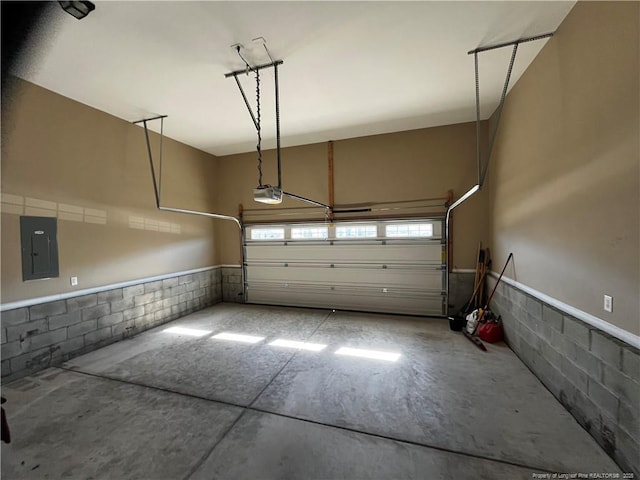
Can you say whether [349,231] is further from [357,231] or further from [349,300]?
[349,300]

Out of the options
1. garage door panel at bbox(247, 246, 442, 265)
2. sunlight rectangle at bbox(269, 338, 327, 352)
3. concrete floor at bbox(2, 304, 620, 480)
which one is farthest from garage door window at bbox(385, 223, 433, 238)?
sunlight rectangle at bbox(269, 338, 327, 352)

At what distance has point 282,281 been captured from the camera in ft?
17.7

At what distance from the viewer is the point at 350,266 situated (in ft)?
16.3

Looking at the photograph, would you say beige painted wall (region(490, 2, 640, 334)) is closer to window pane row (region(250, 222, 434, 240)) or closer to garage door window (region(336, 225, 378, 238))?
window pane row (region(250, 222, 434, 240))

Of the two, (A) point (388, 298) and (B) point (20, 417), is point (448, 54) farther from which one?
(B) point (20, 417)

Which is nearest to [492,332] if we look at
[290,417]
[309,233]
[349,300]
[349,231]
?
[349,300]

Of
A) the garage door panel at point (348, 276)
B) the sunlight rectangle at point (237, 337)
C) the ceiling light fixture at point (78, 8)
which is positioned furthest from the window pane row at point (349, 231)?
the ceiling light fixture at point (78, 8)

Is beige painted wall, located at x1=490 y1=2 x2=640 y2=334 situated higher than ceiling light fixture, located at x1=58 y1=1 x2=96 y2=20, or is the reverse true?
ceiling light fixture, located at x1=58 y1=1 x2=96 y2=20

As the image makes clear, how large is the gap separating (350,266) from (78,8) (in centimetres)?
444

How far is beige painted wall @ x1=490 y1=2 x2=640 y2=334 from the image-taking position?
1.55 m

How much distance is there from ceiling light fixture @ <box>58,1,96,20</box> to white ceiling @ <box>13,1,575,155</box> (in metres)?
0.06

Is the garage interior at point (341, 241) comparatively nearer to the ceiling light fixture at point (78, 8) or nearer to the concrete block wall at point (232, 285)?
the ceiling light fixture at point (78, 8)

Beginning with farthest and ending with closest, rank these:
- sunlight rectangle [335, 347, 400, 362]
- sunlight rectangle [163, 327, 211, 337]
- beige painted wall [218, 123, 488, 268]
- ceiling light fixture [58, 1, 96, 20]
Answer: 1. beige painted wall [218, 123, 488, 268]
2. sunlight rectangle [163, 327, 211, 337]
3. sunlight rectangle [335, 347, 400, 362]
4. ceiling light fixture [58, 1, 96, 20]

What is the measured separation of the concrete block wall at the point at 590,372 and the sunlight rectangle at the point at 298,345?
228 cm
